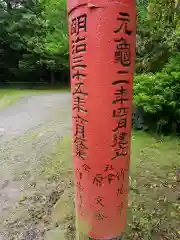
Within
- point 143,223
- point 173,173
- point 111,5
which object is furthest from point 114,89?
point 173,173

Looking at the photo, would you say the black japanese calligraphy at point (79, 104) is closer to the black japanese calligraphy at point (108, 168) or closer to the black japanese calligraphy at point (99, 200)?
the black japanese calligraphy at point (108, 168)

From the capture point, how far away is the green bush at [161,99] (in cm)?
555

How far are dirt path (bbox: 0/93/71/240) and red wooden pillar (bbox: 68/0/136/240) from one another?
1.42 metres

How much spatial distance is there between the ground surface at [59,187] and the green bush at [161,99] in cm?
38

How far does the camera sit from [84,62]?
62.4 inches

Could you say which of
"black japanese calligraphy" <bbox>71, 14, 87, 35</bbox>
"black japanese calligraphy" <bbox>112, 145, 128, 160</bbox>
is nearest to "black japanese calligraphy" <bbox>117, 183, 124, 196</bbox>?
"black japanese calligraphy" <bbox>112, 145, 128, 160</bbox>

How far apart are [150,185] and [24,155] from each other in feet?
9.67

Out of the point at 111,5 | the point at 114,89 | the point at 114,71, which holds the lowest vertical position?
the point at 114,89

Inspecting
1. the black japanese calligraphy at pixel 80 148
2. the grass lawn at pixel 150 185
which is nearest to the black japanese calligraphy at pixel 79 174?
the black japanese calligraphy at pixel 80 148

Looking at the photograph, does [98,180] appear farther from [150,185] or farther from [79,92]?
[150,185]

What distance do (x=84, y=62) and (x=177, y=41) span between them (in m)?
5.09

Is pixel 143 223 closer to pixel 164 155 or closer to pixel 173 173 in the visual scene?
pixel 173 173

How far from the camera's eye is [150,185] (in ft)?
12.7

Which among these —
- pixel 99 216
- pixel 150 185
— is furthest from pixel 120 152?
pixel 150 185
